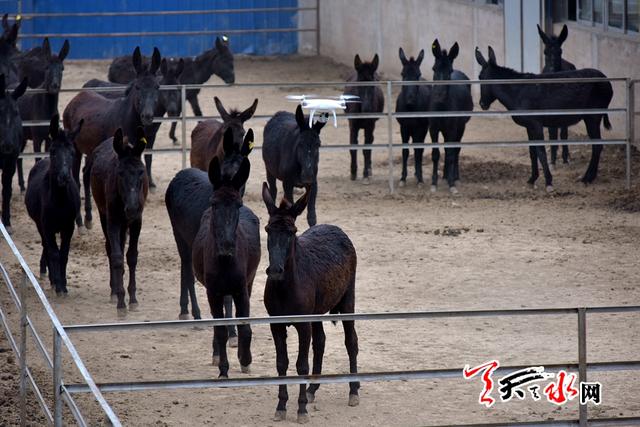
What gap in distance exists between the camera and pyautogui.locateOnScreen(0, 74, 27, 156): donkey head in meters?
13.8

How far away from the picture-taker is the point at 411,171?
18125 mm

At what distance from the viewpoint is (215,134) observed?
13117mm

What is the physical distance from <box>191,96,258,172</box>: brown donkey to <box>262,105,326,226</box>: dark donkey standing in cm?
67

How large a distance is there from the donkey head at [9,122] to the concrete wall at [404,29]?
11.1m

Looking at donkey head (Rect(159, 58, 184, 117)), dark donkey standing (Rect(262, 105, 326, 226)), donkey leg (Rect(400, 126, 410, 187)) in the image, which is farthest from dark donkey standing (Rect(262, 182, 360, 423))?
donkey head (Rect(159, 58, 184, 117))

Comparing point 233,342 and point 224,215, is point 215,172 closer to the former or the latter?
point 224,215

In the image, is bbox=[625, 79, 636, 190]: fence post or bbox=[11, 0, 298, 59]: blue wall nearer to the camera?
bbox=[625, 79, 636, 190]: fence post

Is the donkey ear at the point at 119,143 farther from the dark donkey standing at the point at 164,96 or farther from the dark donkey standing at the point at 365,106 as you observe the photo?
the dark donkey standing at the point at 365,106

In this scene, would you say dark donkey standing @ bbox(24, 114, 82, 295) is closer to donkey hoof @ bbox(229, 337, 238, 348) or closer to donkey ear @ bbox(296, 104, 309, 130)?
donkey hoof @ bbox(229, 337, 238, 348)

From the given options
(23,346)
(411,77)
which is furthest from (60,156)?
(411,77)

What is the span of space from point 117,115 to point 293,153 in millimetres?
2337

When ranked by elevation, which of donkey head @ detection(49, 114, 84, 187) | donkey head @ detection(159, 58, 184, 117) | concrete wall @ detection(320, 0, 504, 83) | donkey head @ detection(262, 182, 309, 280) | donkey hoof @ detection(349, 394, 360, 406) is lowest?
donkey hoof @ detection(349, 394, 360, 406)

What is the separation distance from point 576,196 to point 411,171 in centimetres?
314

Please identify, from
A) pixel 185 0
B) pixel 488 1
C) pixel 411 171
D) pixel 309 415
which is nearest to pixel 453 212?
pixel 411 171
